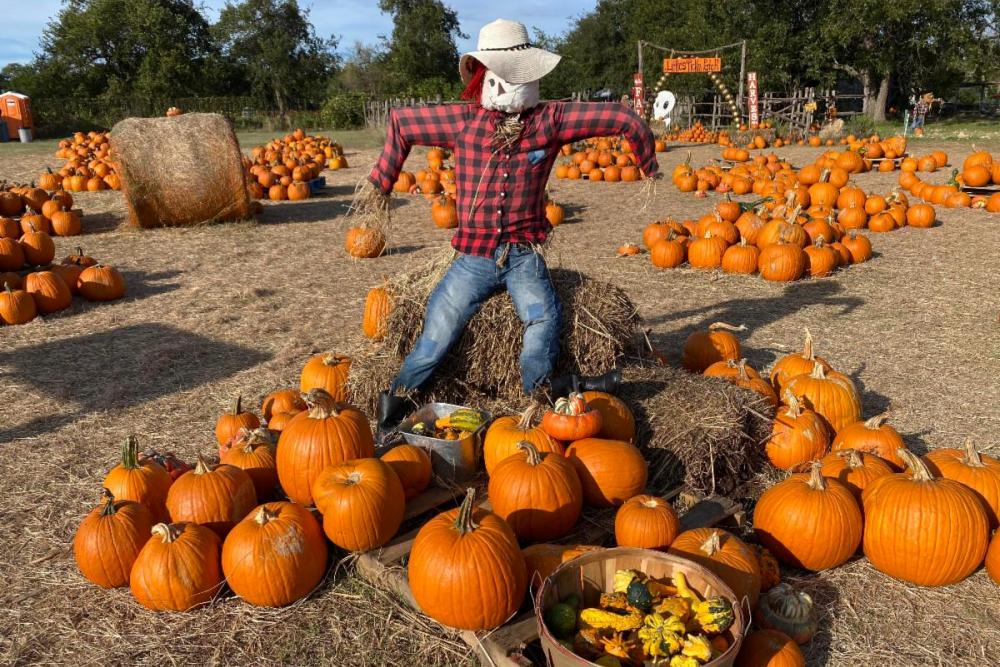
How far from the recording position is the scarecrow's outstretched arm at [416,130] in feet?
12.8

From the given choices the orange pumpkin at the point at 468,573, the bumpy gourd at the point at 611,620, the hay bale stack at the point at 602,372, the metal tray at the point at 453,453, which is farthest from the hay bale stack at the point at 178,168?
the bumpy gourd at the point at 611,620

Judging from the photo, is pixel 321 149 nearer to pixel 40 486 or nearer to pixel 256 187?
pixel 256 187

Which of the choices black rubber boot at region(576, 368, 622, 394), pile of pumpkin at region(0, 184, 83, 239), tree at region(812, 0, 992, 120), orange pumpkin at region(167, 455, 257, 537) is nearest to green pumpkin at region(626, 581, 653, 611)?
black rubber boot at region(576, 368, 622, 394)

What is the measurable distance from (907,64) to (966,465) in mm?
35544

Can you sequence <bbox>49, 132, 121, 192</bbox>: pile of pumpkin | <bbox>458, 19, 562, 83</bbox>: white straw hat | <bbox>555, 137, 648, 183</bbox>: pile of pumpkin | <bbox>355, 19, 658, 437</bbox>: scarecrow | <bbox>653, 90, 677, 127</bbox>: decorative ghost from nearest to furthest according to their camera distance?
<bbox>458, 19, 562, 83</bbox>: white straw hat < <bbox>355, 19, 658, 437</bbox>: scarecrow < <bbox>49, 132, 121, 192</bbox>: pile of pumpkin < <bbox>555, 137, 648, 183</bbox>: pile of pumpkin < <bbox>653, 90, 677, 127</bbox>: decorative ghost

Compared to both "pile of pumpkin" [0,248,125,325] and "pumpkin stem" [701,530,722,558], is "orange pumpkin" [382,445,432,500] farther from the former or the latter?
"pile of pumpkin" [0,248,125,325]

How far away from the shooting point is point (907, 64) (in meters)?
32.2

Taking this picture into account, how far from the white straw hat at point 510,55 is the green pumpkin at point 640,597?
2509 mm

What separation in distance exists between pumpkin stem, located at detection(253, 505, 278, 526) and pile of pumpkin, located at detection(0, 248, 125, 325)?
5173 millimetres

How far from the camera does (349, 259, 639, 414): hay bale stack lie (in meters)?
4.34

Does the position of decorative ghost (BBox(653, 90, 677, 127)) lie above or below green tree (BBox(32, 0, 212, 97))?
below

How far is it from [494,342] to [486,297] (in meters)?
0.33

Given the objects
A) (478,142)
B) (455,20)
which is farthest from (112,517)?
(455,20)

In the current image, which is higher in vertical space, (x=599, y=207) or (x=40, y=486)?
(x=599, y=207)
